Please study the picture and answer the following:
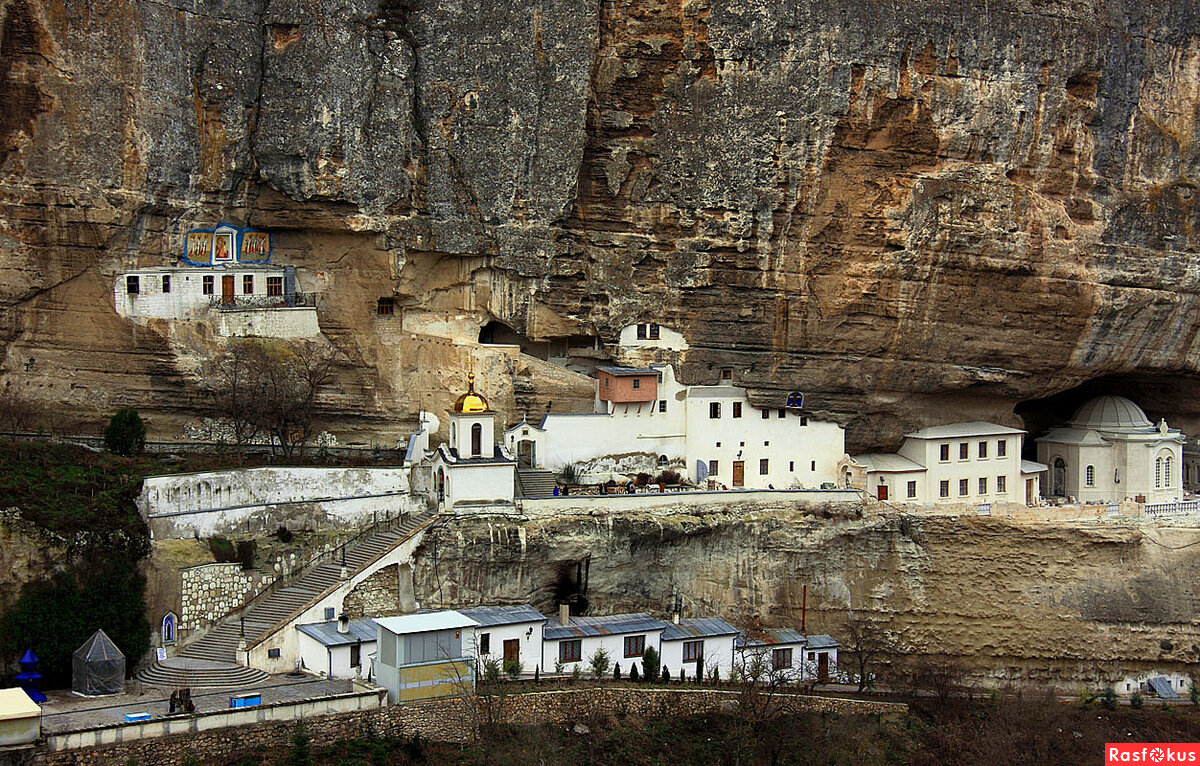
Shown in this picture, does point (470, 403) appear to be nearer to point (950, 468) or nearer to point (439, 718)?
point (439, 718)

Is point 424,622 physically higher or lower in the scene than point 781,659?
higher

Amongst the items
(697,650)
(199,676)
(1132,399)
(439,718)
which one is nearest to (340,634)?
(199,676)

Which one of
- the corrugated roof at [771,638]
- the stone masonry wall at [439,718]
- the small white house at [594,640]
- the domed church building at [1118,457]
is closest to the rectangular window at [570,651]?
the small white house at [594,640]

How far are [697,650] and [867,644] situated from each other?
617cm

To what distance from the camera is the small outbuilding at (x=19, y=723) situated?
38.1 m

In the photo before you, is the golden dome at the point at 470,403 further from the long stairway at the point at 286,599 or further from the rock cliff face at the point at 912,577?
the rock cliff face at the point at 912,577

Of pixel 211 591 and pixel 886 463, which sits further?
pixel 886 463

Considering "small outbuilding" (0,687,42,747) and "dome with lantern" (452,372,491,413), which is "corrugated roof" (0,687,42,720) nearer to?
"small outbuilding" (0,687,42,747)

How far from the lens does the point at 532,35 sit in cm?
5238

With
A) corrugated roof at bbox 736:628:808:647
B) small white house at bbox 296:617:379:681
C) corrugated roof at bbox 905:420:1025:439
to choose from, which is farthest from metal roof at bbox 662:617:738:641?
corrugated roof at bbox 905:420:1025:439

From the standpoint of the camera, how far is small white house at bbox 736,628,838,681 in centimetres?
4938

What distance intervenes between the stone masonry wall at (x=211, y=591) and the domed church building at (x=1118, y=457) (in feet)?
89.2

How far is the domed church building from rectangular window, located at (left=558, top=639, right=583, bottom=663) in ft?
68.4

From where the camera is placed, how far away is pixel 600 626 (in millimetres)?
47906
